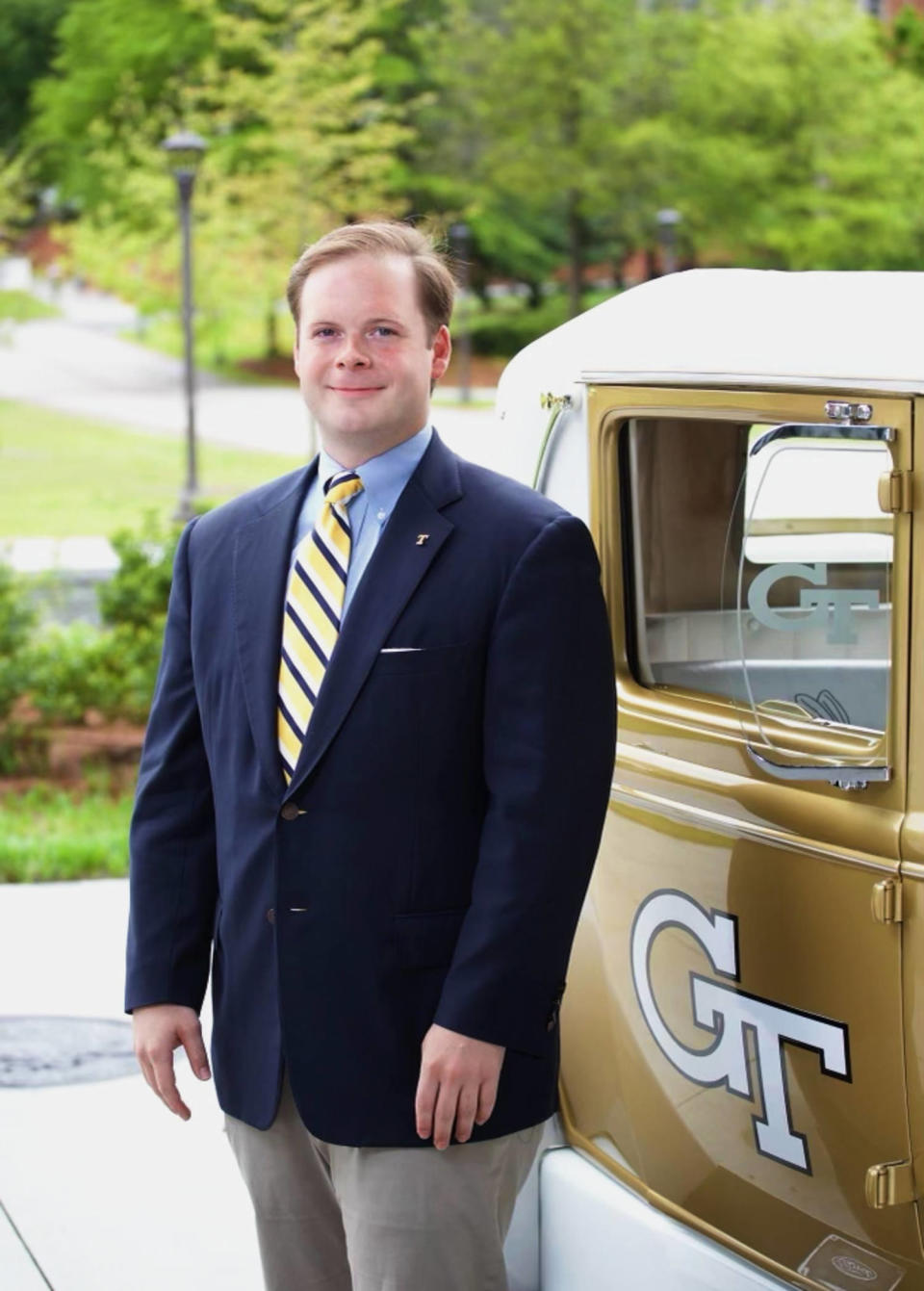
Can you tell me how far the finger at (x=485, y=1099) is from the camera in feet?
7.31

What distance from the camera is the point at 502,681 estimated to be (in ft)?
7.26

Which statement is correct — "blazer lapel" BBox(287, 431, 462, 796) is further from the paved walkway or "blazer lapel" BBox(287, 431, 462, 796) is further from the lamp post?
the lamp post

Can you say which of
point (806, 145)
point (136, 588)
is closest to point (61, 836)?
point (136, 588)

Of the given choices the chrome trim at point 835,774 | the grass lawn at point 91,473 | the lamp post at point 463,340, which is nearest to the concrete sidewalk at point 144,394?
the lamp post at point 463,340

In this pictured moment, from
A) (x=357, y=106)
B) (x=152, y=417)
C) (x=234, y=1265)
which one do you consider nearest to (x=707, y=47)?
(x=357, y=106)

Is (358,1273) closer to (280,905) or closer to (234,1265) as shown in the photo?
(280,905)

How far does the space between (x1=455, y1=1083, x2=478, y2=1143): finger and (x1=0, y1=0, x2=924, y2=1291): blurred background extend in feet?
47.7

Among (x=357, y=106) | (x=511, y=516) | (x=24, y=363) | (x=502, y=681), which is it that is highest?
(x=357, y=106)

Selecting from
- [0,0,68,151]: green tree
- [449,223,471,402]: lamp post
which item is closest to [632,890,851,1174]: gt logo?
[449,223,471,402]: lamp post

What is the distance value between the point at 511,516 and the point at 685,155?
131ft

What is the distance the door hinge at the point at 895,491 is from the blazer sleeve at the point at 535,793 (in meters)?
0.39

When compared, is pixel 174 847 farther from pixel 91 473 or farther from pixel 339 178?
pixel 339 178

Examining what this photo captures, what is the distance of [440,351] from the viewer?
250 centimetres

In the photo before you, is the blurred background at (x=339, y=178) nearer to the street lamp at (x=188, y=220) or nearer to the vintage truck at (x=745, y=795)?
the street lamp at (x=188, y=220)
